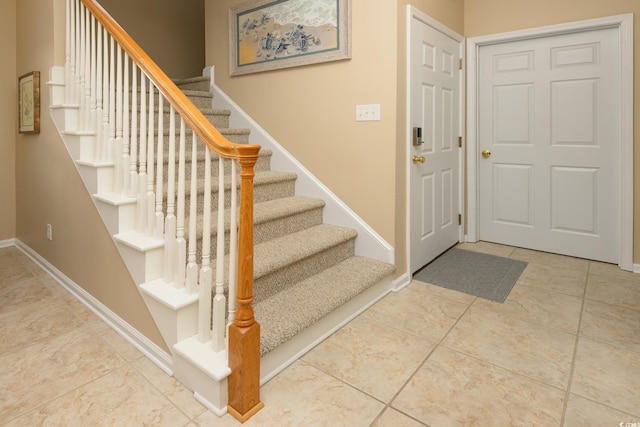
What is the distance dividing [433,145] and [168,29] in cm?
343

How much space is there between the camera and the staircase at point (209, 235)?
1.55 metres

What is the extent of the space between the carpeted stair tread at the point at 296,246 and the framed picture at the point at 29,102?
1945 mm

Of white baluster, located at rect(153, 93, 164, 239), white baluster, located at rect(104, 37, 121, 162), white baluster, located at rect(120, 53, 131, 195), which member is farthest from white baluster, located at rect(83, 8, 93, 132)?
white baluster, located at rect(153, 93, 164, 239)

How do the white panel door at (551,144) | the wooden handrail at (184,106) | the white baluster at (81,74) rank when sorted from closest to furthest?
1. the wooden handrail at (184,106)
2. the white baluster at (81,74)
3. the white panel door at (551,144)

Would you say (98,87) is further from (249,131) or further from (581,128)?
(581,128)

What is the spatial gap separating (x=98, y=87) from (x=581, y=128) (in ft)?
11.5

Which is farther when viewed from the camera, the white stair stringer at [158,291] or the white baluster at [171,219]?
the white baluster at [171,219]

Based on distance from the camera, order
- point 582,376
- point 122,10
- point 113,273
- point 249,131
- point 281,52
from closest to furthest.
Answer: point 582,376 → point 113,273 → point 281,52 → point 249,131 → point 122,10

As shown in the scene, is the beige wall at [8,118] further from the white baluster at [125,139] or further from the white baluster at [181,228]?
the white baluster at [181,228]

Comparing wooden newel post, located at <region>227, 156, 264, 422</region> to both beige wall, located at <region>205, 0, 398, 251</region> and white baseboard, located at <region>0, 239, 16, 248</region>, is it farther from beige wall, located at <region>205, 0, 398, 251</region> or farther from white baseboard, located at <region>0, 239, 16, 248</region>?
white baseboard, located at <region>0, 239, 16, 248</region>

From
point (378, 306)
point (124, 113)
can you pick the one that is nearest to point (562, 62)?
point (378, 306)

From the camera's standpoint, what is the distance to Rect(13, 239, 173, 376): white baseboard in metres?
1.86

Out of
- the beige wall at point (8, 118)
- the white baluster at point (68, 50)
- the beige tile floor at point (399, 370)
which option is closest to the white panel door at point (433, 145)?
the beige tile floor at point (399, 370)

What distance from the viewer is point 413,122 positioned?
2.79 metres
